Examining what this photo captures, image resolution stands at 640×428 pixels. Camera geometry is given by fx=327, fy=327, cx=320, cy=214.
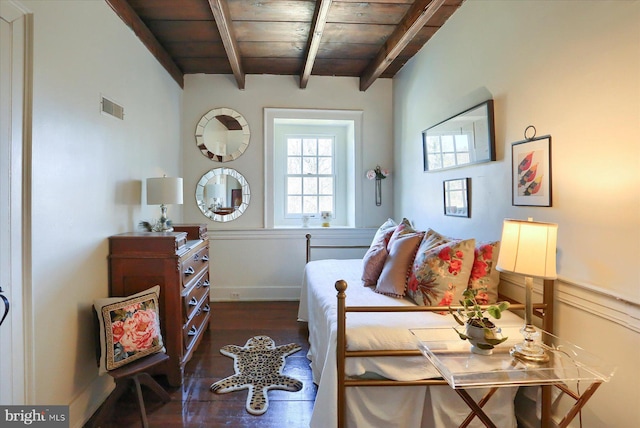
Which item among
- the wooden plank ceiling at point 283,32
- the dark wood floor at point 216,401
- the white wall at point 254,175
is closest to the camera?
the dark wood floor at point 216,401

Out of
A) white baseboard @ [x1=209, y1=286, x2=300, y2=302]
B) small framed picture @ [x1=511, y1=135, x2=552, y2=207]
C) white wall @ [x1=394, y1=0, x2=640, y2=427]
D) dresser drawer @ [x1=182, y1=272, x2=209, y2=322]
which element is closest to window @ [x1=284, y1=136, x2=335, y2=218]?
white baseboard @ [x1=209, y1=286, x2=300, y2=302]

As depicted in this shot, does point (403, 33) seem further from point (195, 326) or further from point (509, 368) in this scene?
point (195, 326)

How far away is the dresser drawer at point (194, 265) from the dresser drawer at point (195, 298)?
9 cm

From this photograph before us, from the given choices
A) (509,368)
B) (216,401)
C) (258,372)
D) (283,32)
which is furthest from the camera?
(283,32)

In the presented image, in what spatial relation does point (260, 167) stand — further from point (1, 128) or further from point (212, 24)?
point (1, 128)

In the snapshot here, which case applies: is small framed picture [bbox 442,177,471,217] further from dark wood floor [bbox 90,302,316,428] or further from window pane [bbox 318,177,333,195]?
window pane [bbox 318,177,333,195]

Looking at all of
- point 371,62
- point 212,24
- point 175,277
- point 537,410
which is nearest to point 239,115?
point 212,24

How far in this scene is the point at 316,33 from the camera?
2844mm

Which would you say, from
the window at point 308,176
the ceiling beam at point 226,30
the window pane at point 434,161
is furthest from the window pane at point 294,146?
the window pane at point 434,161

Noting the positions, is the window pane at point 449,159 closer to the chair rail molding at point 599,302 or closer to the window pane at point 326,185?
the chair rail molding at point 599,302

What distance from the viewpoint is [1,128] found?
4.76ft

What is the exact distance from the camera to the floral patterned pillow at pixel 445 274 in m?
1.98

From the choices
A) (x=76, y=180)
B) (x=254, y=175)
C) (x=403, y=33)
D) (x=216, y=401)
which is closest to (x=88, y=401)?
(x=216, y=401)

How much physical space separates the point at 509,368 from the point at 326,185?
139 inches
